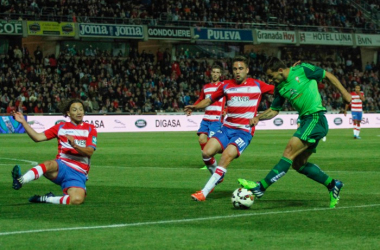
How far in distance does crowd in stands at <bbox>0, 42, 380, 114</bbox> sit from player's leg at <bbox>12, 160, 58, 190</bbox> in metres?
26.4

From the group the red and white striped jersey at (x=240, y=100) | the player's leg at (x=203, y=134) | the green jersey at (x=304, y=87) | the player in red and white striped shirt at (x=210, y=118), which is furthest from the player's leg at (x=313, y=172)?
the player's leg at (x=203, y=134)

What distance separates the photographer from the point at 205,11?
52281 mm

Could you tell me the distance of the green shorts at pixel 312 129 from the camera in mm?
9711

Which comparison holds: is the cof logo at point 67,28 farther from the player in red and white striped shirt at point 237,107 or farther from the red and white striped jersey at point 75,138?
the red and white striped jersey at point 75,138

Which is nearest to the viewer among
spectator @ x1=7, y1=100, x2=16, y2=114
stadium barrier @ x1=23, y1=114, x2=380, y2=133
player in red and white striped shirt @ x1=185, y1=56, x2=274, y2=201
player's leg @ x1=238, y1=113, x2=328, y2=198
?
player's leg @ x1=238, y1=113, x2=328, y2=198

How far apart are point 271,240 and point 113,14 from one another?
1665 inches

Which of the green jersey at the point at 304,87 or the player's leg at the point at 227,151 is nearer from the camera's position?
the green jersey at the point at 304,87

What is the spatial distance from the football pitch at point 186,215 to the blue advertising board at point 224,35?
34.3m

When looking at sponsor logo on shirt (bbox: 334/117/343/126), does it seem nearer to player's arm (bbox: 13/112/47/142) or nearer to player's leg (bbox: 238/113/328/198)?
player's leg (bbox: 238/113/328/198)

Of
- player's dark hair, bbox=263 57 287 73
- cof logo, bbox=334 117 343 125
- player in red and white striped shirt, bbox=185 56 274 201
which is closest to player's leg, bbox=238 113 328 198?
player's dark hair, bbox=263 57 287 73

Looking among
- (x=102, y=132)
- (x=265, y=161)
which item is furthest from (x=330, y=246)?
(x=102, y=132)

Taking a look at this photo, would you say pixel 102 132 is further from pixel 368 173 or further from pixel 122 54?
pixel 368 173

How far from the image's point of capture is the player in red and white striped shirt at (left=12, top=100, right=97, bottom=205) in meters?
10.3

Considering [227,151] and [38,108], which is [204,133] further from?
[38,108]
